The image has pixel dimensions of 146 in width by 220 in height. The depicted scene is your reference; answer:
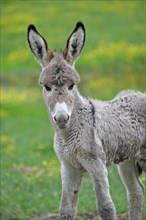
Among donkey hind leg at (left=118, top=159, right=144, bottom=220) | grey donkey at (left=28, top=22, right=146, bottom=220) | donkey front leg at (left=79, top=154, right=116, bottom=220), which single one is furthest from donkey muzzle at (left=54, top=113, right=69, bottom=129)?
donkey hind leg at (left=118, top=159, right=144, bottom=220)

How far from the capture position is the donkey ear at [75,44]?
7387 millimetres

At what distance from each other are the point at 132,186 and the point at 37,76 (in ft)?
79.4

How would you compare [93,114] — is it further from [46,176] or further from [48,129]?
[48,129]

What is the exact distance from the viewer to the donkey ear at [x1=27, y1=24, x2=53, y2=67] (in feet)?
24.2

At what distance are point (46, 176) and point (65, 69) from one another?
699 cm

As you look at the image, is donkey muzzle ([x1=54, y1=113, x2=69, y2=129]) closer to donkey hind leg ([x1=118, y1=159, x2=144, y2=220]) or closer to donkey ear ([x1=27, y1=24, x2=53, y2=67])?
donkey ear ([x1=27, y1=24, x2=53, y2=67])

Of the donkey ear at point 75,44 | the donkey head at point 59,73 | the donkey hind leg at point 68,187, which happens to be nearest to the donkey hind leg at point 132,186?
the donkey hind leg at point 68,187

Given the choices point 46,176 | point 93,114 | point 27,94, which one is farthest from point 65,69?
point 27,94

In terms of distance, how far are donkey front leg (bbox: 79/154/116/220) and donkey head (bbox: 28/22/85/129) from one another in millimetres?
648

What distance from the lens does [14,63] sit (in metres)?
34.9

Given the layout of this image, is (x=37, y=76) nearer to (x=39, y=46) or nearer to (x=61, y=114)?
(x=39, y=46)

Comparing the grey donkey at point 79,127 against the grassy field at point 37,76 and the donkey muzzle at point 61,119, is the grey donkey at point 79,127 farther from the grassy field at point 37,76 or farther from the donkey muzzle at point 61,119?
the grassy field at point 37,76

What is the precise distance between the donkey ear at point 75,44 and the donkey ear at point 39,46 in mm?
215

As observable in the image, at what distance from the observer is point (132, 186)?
8688mm
